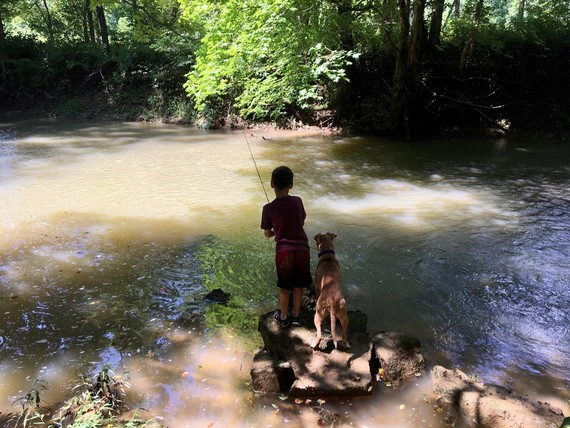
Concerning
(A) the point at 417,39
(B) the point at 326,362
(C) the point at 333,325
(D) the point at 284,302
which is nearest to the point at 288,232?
(D) the point at 284,302

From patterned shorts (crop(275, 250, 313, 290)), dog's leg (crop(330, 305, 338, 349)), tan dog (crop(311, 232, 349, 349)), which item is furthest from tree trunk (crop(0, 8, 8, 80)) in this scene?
dog's leg (crop(330, 305, 338, 349))

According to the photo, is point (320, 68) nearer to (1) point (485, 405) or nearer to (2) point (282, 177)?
(2) point (282, 177)

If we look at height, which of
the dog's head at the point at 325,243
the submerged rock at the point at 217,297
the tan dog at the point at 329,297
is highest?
the dog's head at the point at 325,243

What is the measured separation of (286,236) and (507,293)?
2818mm

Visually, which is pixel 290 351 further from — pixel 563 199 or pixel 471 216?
pixel 563 199

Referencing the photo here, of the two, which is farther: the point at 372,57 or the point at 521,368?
the point at 372,57

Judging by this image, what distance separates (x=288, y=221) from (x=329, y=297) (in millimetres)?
736

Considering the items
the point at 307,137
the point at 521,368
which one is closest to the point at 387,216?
the point at 521,368

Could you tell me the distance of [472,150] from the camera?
13203mm

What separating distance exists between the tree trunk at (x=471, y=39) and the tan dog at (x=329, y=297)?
1307 centimetres

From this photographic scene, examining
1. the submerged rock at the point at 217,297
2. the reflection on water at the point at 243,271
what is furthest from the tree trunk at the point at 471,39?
the submerged rock at the point at 217,297

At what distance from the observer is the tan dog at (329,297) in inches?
138

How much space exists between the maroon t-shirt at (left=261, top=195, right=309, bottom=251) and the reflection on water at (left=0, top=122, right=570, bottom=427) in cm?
106

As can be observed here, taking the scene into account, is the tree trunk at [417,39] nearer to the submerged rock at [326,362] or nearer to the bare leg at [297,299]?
the bare leg at [297,299]
